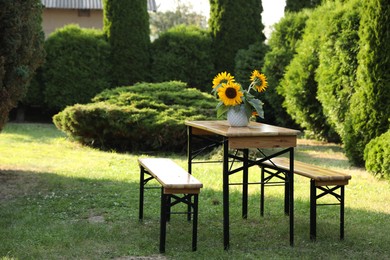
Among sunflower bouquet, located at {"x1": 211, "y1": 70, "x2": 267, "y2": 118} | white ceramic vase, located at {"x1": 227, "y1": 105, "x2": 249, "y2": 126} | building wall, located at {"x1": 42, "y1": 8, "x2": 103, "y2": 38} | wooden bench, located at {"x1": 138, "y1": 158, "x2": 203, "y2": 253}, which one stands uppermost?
building wall, located at {"x1": 42, "y1": 8, "x2": 103, "y2": 38}

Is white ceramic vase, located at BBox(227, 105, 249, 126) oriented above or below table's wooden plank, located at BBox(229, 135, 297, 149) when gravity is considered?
above

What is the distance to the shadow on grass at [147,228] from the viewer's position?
5.24m

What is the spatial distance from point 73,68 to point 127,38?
5.31ft

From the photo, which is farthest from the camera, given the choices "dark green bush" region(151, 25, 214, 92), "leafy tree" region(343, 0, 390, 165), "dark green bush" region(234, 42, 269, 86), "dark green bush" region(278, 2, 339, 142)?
"dark green bush" region(151, 25, 214, 92)

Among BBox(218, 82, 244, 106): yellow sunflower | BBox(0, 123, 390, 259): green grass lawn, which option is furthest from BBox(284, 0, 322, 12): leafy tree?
BBox(218, 82, 244, 106): yellow sunflower

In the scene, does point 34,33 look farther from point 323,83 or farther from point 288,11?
point 288,11

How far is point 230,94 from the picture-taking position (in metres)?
5.68

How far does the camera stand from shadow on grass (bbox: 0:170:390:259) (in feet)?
17.2

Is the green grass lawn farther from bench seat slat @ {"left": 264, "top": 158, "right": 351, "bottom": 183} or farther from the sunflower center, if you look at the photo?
the sunflower center

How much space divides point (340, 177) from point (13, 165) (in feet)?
19.6

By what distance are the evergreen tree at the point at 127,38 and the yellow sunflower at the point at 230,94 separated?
36.2 feet

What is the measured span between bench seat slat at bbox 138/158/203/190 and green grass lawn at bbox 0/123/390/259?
568 millimetres

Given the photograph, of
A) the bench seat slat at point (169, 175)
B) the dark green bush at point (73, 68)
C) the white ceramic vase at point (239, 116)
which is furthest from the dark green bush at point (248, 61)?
the white ceramic vase at point (239, 116)

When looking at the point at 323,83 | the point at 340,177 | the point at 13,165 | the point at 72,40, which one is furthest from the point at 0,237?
the point at 72,40
